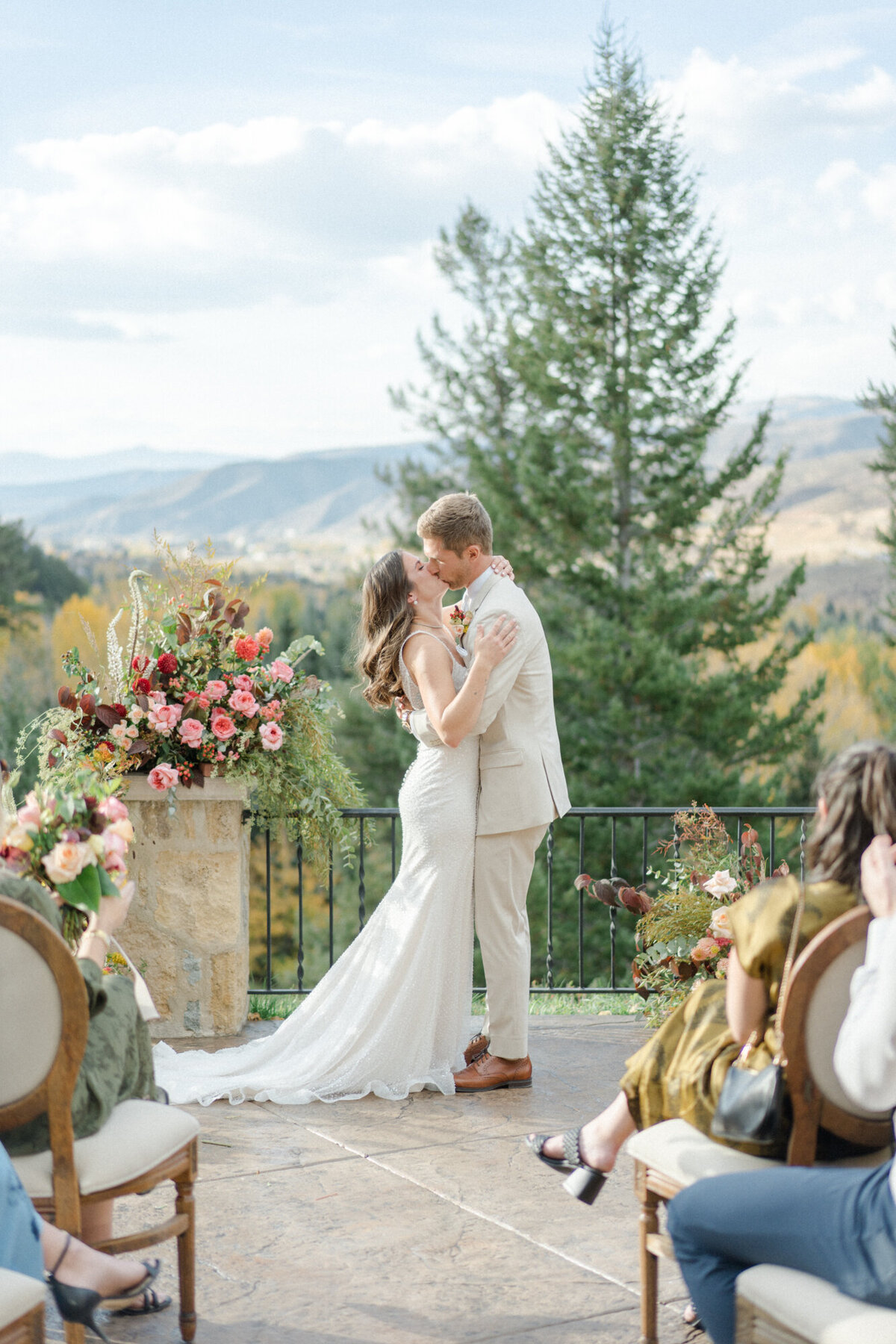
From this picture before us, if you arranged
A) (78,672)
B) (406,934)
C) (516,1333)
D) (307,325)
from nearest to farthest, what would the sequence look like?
(516,1333)
(406,934)
(78,672)
(307,325)

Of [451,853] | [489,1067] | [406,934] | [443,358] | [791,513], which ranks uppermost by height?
[443,358]

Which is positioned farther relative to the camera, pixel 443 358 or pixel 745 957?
pixel 443 358

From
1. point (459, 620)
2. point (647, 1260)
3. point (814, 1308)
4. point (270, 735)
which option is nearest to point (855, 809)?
point (814, 1308)

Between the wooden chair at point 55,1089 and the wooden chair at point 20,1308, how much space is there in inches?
12.2

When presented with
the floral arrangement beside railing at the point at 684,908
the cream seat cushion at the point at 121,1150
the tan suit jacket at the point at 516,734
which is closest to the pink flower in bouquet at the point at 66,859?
the cream seat cushion at the point at 121,1150

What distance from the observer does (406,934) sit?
4.16 metres

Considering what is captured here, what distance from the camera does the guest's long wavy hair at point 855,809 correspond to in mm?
2123

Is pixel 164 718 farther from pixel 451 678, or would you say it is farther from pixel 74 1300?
pixel 74 1300

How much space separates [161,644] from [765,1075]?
10.9 ft

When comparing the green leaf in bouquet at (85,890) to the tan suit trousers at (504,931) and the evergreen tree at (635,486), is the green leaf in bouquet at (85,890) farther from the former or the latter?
the evergreen tree at (635,486)

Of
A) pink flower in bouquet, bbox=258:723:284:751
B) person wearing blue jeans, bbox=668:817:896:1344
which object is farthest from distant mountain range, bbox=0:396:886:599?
person wearing blue jeans, bbox=668:817:896:1344

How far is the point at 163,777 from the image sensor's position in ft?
15.2

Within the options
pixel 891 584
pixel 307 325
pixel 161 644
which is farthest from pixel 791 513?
pixel 161 644

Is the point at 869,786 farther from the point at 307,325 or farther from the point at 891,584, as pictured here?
the point at 307,325
